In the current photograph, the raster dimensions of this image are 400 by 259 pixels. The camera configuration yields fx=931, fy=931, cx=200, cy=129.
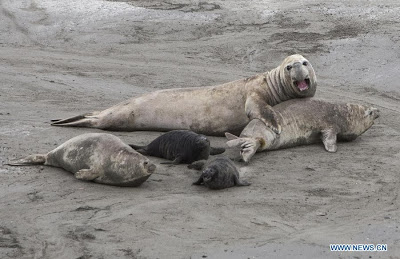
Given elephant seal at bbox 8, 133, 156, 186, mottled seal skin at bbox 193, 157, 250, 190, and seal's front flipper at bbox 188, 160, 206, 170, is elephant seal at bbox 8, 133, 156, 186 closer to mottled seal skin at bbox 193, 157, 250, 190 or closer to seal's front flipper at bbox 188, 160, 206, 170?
mottled seal skin at bbox 193, 157, 250, 190

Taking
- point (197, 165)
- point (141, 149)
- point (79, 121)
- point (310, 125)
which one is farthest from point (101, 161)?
point (310, 125)

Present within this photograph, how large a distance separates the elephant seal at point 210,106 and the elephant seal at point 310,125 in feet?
0.72

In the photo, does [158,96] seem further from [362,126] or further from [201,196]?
[201,196]

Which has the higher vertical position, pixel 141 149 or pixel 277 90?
pixel 277 90

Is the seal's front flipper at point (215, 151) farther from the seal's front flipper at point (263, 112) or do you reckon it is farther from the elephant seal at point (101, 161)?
the elephant seal at point (101, 161)

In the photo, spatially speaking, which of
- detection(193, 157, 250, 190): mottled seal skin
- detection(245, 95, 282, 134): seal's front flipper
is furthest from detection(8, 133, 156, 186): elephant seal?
detection(245, 95, 282, 134): seal's front flipper

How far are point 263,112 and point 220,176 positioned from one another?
6.54 ft

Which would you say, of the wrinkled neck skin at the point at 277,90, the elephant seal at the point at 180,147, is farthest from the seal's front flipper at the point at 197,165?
the wrinkled neck skin at the point at 277,90

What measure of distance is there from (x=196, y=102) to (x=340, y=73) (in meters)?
3.25

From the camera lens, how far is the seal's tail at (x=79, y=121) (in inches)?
392

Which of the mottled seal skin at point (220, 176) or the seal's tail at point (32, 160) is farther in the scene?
the seal's tail at point (32, 160)

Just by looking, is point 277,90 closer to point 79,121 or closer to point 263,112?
point 263,112

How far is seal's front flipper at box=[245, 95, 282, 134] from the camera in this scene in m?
9.53

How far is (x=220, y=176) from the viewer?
7883mm
